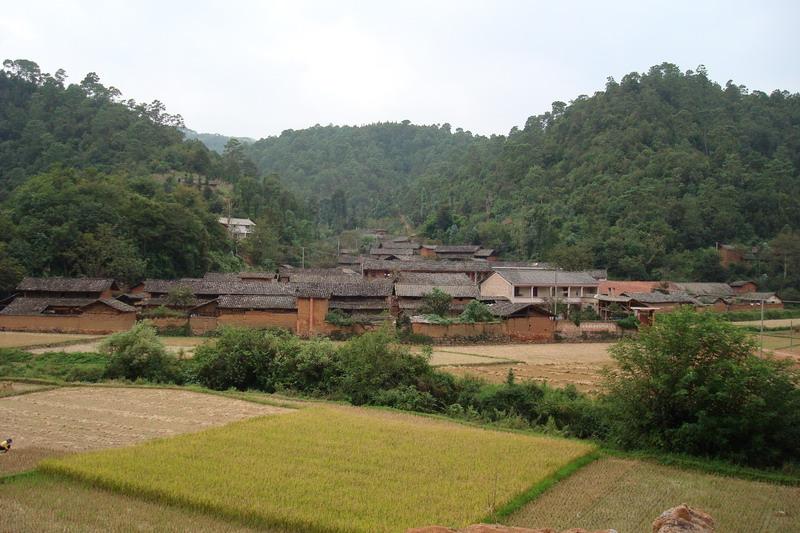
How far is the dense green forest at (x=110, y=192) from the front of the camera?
40062mm

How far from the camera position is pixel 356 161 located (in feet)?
337

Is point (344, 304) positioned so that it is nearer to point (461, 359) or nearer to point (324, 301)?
point (324, 301)

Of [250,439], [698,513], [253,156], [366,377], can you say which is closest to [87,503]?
[250,439]

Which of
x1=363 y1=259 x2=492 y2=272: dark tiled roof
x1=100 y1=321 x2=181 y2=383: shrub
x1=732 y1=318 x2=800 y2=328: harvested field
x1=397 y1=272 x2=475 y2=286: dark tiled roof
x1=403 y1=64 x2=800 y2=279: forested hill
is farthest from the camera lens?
x1=403 y1=64 x2=800 y2=279: forested hill

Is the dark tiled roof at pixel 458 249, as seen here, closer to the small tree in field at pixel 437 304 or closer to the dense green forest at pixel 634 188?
the dense green forest at pixel 634 188

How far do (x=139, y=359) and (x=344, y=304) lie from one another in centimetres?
1560

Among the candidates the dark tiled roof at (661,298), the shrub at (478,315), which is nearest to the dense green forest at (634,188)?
the dark tiled roof at (661,298)

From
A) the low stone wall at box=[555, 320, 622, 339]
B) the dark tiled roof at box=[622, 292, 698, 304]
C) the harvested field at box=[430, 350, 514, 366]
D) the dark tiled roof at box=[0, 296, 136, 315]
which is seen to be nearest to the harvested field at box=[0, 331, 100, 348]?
the dark tiled roof at box=[0, 296, 136, 315]

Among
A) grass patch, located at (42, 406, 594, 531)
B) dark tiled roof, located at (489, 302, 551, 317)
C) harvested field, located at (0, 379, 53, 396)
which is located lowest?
harvested field, located at (0, 379, 53, 396)

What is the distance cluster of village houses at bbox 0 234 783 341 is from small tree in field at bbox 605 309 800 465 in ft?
55.6

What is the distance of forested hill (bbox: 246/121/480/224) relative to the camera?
294ft

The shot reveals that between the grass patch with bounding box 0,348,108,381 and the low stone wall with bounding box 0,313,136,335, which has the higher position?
the low stone wall with bounding box 0,313,136,335

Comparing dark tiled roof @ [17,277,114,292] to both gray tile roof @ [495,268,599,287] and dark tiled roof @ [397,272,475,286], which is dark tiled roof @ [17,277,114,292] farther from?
gray tile roof @ [495,268,599,287]

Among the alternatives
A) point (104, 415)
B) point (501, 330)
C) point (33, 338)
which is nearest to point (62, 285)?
point (33, 338)
